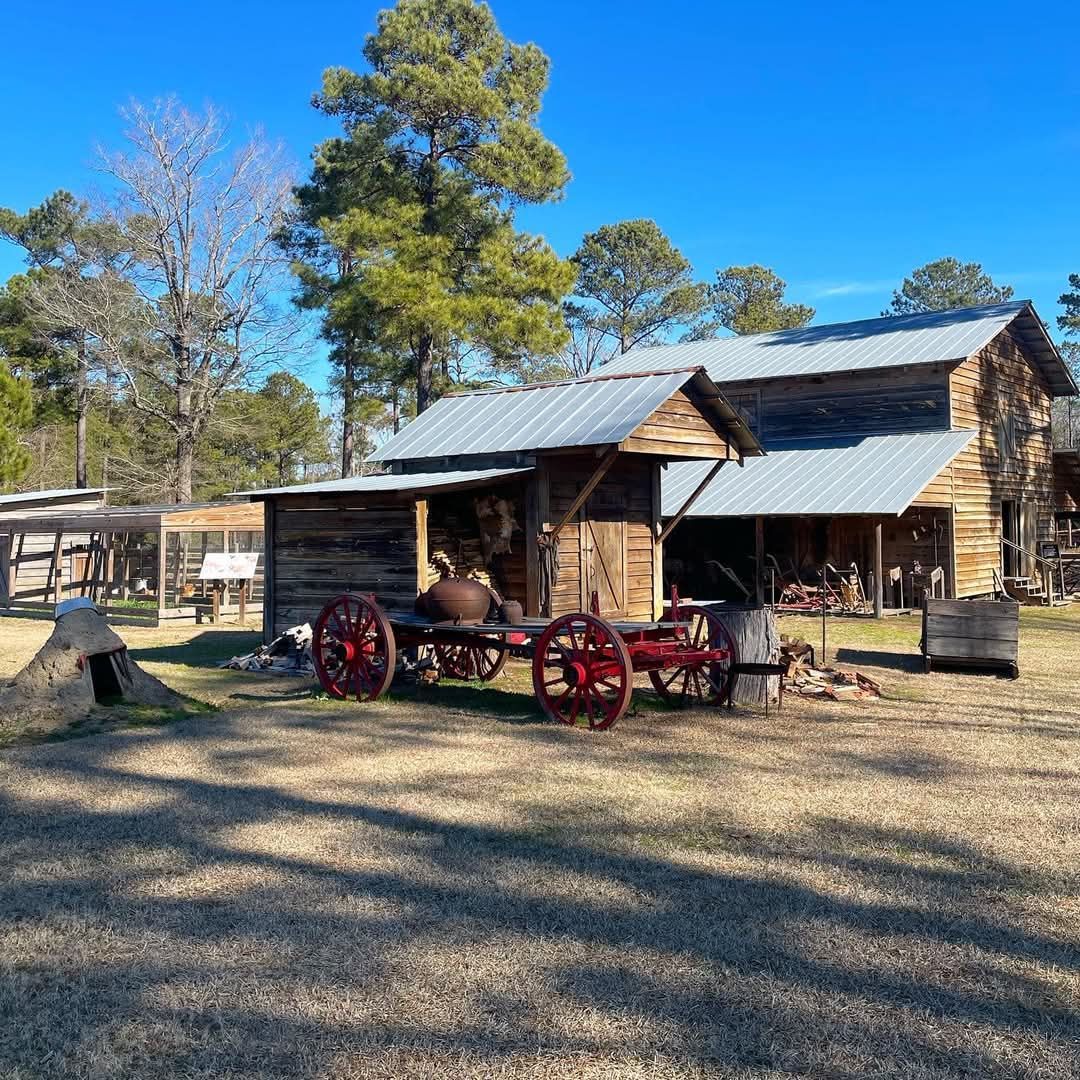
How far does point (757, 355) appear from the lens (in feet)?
94.7

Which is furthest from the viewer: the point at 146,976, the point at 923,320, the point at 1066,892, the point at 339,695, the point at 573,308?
the point at 573,308

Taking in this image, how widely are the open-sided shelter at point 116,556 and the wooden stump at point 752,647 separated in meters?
14.1

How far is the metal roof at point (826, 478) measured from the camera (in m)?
21.1

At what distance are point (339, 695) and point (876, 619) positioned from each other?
1341cm

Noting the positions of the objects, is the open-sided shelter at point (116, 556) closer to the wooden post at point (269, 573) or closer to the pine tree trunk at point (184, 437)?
the pine tree trunk at point (184, 437)

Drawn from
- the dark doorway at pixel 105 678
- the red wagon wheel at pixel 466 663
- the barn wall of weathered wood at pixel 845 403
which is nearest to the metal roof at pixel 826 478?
the barn wall of weathered wood at pixel 845 403

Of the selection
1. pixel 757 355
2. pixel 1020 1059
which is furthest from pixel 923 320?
pixel 1020 1059

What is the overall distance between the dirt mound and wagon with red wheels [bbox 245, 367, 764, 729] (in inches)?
76.0

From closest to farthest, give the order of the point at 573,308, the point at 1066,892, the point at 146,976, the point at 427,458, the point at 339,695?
the point at 146,976 → the point at 1066,892 → the point at 339,695 → the point at 427,458 → the point at 573,308

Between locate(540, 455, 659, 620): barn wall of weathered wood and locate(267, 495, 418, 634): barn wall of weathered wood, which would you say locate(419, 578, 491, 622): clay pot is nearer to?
locate(267, 495, 418, 634): barn wall of weathered wood

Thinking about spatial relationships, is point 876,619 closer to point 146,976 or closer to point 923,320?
point 923,320

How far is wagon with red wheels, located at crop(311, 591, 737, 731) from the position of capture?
9.70 m

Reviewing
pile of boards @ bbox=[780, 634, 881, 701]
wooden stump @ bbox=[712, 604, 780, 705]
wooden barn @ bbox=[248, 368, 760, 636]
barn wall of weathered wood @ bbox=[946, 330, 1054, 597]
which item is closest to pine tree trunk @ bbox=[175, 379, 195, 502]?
wooden barn @ bbox=[248, 368, 760, 636]

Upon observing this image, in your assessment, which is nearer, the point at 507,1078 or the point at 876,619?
the point at 507,1078
